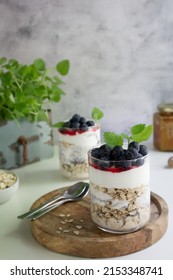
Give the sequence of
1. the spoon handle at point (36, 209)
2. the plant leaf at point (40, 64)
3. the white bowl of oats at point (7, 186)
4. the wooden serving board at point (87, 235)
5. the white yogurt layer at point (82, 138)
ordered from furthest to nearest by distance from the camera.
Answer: the plant leaf at point (40, 64)
the white yogurt layer at point (82, 138)
the white bowl of oats at point (7, 186)
the spoon handle at point (36, 209)
the wooden serving board at point (87, 235)

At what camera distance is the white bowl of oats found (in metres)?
0.99

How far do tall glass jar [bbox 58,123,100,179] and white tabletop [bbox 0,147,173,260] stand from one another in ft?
0.11

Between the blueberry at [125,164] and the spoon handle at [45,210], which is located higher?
the blueberry at [125,164]

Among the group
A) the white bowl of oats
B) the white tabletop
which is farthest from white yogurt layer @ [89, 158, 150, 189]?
the white bowl of oats

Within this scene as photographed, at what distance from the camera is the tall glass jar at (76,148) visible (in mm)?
1116

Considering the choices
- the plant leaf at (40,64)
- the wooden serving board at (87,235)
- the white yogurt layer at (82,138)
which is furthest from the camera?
the plant leaf at (40,64)

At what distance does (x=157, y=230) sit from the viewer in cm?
81

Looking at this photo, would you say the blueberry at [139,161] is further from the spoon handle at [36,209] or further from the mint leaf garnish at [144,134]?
the spoon handle at [36,209]

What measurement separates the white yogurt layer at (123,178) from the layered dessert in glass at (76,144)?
1.00ft

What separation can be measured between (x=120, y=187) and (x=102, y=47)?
2.19 ft

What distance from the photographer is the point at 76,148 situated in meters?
1.12

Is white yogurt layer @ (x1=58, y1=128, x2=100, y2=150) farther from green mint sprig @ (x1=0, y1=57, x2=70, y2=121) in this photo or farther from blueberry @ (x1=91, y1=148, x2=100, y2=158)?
blueberry @ (x1=91, y1=148, x2=100, y2=158)

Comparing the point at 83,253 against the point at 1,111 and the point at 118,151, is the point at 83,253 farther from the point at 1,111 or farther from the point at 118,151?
the point at 1,111

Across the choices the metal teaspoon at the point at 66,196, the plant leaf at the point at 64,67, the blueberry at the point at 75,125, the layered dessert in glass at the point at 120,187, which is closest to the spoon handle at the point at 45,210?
the metal teaspoon at the point at 66,196
